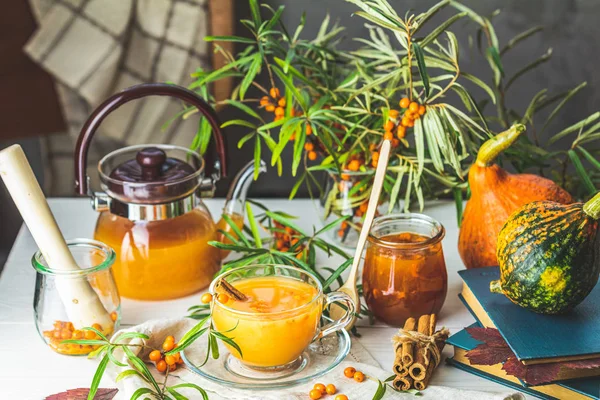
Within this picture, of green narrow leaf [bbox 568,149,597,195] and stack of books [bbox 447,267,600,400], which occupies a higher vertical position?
green narrow leaf [bbox 568,149,597,195]

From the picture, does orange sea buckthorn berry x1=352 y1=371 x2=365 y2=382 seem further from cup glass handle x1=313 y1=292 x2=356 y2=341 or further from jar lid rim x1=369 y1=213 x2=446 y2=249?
jar lid rim x1=369 y1=213 x2=446 y2=249

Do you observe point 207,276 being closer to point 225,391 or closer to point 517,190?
point 225,391

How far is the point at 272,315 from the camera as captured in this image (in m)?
0.93

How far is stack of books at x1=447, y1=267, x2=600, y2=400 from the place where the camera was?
910 mm

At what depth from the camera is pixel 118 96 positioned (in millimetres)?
1134

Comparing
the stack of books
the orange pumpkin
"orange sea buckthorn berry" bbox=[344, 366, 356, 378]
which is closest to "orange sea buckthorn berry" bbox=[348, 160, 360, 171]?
the orange pumpkin

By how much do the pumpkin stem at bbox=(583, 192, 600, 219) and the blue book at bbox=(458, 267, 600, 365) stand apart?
0.46ft

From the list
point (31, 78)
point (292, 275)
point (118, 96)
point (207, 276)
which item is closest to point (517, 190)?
point (292, 275)

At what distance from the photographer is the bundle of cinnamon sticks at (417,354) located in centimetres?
96

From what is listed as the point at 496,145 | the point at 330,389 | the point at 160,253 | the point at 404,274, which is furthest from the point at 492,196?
the point at 160,253

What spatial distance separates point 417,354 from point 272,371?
188 mm

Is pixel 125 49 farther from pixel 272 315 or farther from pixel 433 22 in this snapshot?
pixel 272 315

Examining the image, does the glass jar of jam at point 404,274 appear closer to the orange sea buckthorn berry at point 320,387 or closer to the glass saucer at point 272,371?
the glass saucer at point 272,371

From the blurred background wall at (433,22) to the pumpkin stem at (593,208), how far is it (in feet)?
3.36
